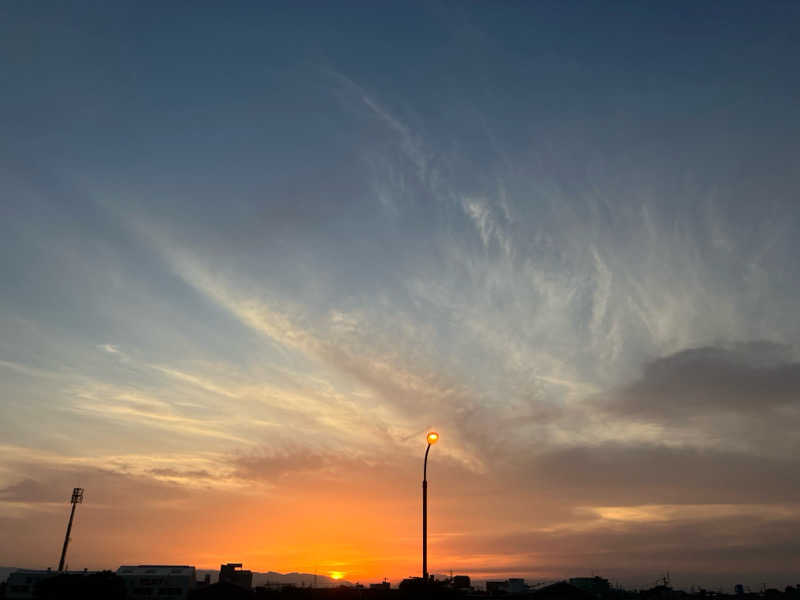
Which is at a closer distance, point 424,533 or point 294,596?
point 424,533

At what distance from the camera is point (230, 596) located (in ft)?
258

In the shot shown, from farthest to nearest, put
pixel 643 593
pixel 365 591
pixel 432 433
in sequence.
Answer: pixel 643 593 < pixel 365 591 < pixel 432 433

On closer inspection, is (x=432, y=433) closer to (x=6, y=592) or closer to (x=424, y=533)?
(x=424, y=533)

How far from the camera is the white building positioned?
311 ft

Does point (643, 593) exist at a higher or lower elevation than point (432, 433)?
lower

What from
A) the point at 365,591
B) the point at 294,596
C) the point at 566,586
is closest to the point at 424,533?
the point at 365,591

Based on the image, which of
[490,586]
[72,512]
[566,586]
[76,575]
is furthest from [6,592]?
[566,586]

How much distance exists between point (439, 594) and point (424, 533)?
12.7 meters

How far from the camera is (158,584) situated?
96125mm

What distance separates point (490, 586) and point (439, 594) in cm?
7669

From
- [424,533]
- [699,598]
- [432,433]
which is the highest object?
[432,433]

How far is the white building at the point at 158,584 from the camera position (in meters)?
94.8

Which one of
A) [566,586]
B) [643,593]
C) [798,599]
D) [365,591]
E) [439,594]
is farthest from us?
[798,599]

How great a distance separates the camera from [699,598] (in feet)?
346
